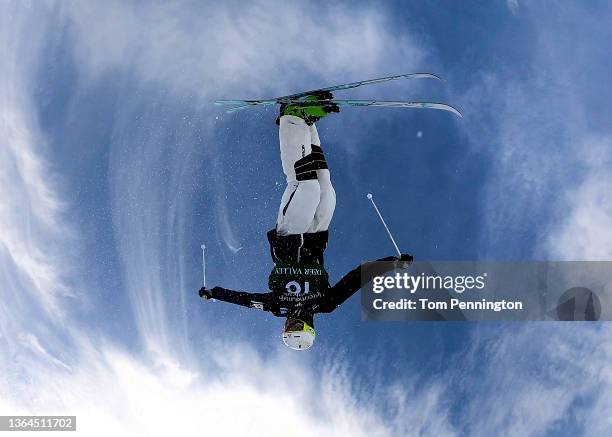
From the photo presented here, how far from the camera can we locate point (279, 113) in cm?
1505

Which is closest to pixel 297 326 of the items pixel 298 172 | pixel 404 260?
pixel 404 260

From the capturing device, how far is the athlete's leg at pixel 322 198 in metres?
15.2

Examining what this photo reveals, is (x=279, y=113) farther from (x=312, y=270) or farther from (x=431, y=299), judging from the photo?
(x=431, y=299)

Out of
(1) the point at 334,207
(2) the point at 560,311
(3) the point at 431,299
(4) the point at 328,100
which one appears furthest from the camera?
(2) the point at 560,311

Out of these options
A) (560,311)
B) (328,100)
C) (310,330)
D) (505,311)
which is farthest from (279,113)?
(560,311)

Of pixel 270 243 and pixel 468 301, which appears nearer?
pixel 270 243

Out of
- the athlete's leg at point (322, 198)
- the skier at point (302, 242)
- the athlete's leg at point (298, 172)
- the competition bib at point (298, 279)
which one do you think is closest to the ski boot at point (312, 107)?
the skier at point (302, 242)

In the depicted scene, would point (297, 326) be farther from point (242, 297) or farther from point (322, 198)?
point (322, 198)

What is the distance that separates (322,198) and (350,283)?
6.63 ft

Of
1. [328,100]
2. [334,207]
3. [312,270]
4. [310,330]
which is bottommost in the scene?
[310,330]

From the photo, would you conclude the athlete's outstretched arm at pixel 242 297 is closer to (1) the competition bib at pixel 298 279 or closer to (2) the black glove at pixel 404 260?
(1) the competition bib at pixel 298 279

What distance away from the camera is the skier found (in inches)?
585

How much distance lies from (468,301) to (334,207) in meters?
4.32

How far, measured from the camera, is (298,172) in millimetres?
14922
